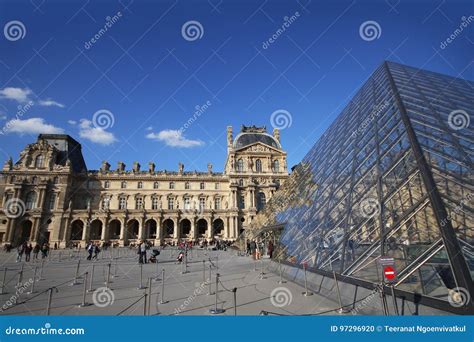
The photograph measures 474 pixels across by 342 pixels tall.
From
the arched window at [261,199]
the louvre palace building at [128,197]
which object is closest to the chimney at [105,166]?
the louvre palace building at [128,197]

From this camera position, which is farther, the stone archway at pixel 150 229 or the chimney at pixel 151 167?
the chimney at pixel 151 167

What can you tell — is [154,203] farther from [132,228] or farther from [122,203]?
[132,228]

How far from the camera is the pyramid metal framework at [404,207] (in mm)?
4082

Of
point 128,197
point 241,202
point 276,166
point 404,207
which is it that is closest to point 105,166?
point 128,197

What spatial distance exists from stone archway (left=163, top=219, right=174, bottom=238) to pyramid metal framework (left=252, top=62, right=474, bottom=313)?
40.8 m

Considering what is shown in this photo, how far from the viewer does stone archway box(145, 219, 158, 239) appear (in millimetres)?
45841

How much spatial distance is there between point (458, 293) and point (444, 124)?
556 centimetres

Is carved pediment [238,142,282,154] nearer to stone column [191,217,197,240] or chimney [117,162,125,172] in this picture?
stone column [191,217,197,240]

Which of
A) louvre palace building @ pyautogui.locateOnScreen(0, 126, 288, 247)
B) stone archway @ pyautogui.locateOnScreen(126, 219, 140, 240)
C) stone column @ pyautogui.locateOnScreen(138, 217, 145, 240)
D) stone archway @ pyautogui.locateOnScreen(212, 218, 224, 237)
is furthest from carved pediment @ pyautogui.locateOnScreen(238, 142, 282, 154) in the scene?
stone archway @ pyautogui.locateOnScreen(126, 219, 140, 240)

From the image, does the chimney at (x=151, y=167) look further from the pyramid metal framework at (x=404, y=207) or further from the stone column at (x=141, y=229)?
the pyramid metal framework at (x=404, y=207)

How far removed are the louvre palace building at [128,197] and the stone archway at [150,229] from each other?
0.18 m

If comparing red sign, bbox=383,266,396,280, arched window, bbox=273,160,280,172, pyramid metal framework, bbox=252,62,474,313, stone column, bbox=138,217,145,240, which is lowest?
red sign, bbox=383,266,396,280

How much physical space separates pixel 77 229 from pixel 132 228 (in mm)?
8829

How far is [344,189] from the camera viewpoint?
782cm
